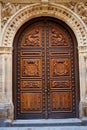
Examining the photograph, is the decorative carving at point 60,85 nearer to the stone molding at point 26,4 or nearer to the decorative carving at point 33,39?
the decorative carving at point 33,39

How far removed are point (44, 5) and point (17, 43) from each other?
1294 mm

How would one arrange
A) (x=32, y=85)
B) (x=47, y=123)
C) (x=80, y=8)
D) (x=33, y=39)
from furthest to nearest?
(x=33, y=39) → (x=32, y=85) → (x=80, y=8) → (x=47, y=123)

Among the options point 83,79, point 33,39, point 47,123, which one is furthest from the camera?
point 33,39

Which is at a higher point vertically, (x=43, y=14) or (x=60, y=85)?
(x=43, y=14)

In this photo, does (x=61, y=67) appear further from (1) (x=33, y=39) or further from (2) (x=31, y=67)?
(1) (x=33, y=39)

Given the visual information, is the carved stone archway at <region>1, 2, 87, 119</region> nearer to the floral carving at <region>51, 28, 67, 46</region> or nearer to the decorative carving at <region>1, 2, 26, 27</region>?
the decorative carving at <region>1, 2, 26, 27</region>

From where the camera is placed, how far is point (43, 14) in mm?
7805

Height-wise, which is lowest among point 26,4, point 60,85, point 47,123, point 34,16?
point 47,123

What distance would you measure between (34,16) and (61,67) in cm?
161

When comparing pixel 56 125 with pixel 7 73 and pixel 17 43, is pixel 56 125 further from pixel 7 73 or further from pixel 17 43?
pixel 17 43

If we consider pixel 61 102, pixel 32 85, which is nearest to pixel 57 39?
pixel 32 85

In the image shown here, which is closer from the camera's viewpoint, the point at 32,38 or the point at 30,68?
the point at 30,68

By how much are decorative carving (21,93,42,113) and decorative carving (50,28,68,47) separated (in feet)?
5.18

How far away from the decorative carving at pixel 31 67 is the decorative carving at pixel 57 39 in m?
0.71
